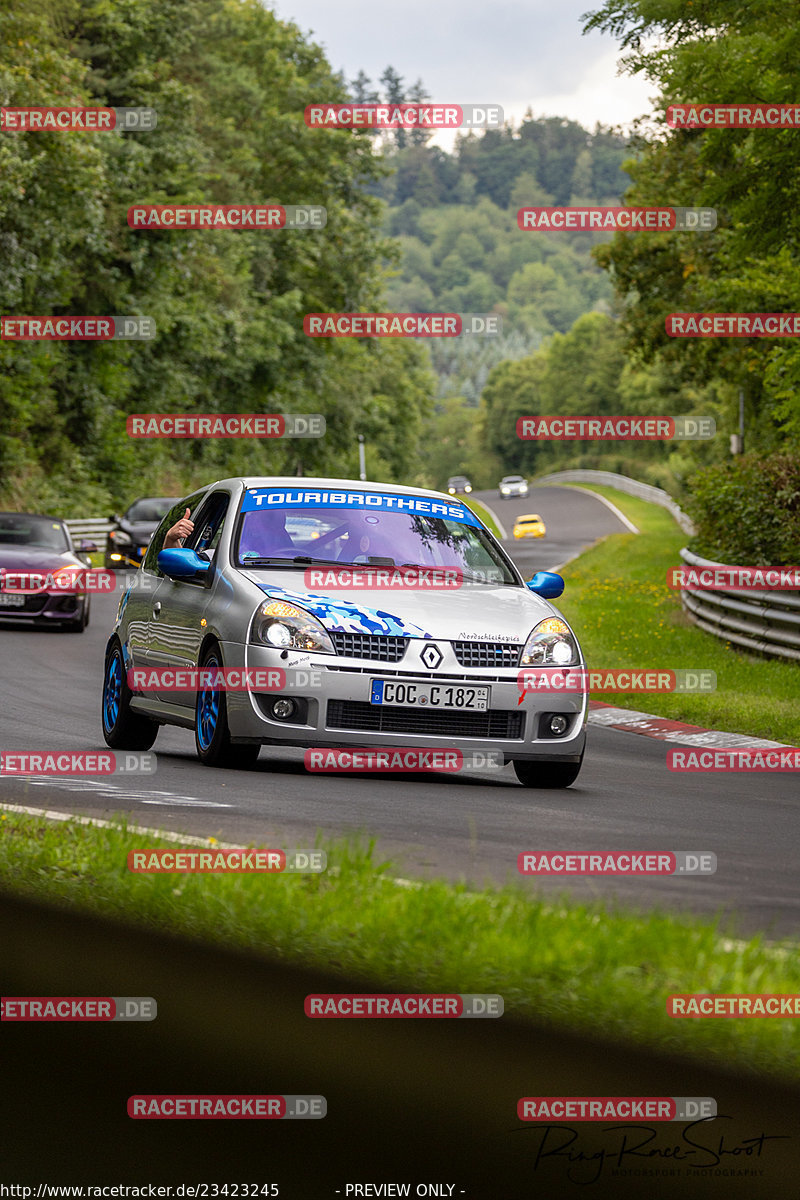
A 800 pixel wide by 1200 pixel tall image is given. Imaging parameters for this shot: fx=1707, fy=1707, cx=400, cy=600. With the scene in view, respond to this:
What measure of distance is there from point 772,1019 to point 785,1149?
63cm

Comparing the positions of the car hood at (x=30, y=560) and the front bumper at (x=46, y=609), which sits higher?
the car hood at (x=30, y=560)

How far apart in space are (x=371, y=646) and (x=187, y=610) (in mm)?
1433

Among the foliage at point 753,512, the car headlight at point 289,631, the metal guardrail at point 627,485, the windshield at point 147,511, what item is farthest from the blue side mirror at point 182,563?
the metal guardrail at point 627,485

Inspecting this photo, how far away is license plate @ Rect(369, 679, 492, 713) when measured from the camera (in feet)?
29.4

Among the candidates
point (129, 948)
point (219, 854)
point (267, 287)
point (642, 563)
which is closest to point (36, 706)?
point (219, 854)

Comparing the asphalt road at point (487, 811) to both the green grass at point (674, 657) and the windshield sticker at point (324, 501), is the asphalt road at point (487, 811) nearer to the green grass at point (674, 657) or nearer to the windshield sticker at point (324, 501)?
the windshield sticker at point (324, 501)

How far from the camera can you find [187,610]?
989cm

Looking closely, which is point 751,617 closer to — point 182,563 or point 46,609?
point 46,609

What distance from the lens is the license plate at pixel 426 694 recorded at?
895 centimetres

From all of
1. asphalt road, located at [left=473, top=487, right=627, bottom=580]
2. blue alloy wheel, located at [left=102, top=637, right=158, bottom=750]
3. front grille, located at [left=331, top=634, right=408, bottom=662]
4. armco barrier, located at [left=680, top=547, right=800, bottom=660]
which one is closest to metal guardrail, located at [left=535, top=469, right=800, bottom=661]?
armco barrier, located at [left=680, top=547, right=800, bottom=660]

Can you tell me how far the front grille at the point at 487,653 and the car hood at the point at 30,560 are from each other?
14.3 metres

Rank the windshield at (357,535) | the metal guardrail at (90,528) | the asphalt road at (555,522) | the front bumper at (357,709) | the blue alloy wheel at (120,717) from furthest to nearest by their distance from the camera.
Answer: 1. the asphalt road at (555,522)
2. the metal guardrail at (90,528)
3. the blue alloy wheel at (120,717)
4. the windshield at (357,535)
5. the front bumper at (357,709)

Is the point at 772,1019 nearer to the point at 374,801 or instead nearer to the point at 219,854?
the point at 219,854

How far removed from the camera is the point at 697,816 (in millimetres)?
8500
